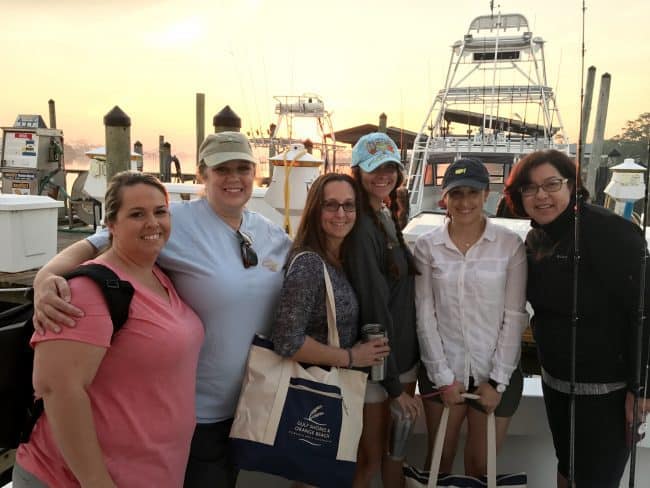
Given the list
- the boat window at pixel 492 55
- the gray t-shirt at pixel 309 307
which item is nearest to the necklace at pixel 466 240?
the gray t-shirt at pixel 309 307

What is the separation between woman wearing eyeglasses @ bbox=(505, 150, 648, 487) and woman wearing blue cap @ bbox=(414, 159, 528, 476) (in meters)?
0.12

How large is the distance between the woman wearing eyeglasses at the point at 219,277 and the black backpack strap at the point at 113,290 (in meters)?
0.33

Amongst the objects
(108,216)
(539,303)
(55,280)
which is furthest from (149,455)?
(539,303)

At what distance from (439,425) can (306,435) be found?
2.10ft

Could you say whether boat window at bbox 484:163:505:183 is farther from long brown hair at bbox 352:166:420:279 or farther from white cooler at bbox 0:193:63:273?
long brown hair at bbox 352:166:420:279

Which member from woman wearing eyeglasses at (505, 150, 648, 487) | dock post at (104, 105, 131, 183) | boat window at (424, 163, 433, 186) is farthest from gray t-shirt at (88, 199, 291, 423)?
boat window at (424, 163, 433, 186)

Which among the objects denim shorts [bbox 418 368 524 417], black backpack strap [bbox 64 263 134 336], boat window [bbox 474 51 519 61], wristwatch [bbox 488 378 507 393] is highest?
boat window [bbox 474 51 519 61]

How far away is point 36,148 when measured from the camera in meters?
13.1

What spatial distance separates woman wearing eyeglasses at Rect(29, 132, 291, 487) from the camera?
1.80 metres

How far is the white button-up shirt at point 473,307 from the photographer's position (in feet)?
6.64

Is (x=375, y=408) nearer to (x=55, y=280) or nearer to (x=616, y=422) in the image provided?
(x=616, y=422)

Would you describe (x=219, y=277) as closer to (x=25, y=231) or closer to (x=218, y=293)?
(x=218, y=293)

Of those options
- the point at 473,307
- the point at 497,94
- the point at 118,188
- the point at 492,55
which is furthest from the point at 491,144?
the point at 118,188

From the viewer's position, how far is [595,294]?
184 cm
